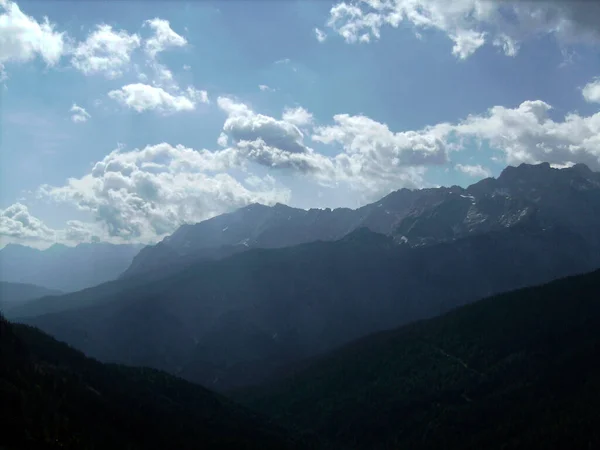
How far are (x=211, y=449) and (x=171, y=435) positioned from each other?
14.3 metres

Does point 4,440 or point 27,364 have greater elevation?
point 27,364

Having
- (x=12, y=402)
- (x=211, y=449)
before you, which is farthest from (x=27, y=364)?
(x=211, y=449)

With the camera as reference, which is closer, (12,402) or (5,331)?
(12,402)

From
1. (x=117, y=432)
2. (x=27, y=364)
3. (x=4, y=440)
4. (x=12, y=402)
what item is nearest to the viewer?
(x=4, y=440)

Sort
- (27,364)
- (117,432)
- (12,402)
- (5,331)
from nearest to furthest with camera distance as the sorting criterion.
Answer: (12,402) < (117,432) < (27,364) < (5,331)

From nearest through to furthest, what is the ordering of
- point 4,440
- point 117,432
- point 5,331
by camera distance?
point 4,440 → point 117,432 → point 5,331

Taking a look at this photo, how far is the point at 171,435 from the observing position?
194 metres

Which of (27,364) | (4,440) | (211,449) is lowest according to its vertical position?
(211,449)

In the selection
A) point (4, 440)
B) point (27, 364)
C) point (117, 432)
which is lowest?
point (117, 432)

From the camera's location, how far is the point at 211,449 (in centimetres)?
19662

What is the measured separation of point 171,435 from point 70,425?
153ft

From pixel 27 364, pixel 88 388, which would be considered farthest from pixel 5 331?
pixel 88 388

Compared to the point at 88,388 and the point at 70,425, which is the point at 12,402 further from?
the point at 88,388

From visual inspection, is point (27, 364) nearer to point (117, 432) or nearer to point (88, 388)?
point (88, 388)
